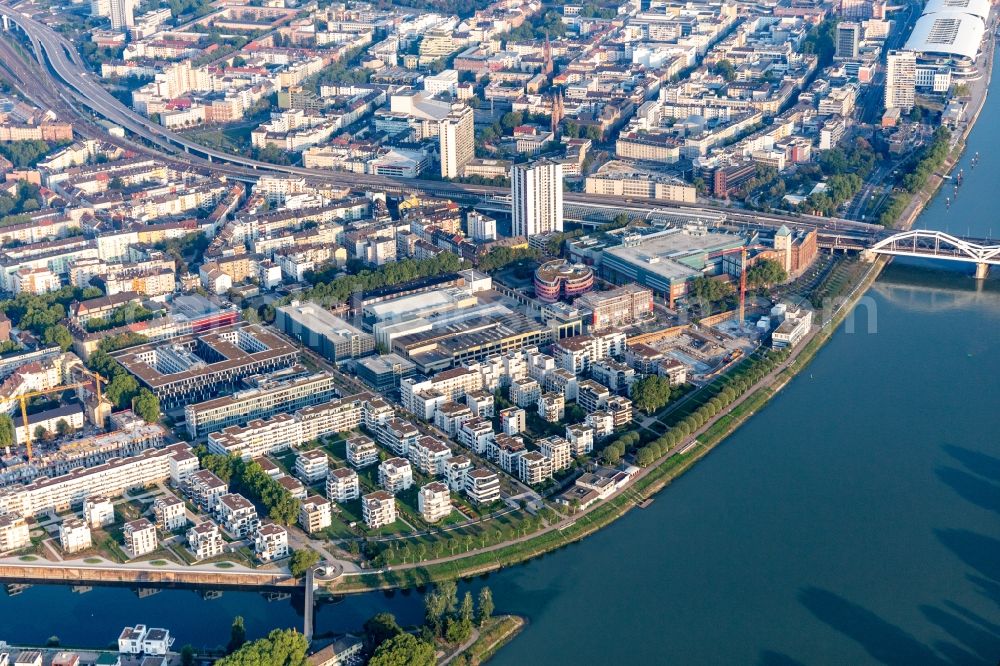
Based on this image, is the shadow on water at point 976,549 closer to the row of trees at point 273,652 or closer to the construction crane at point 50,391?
the row of trees at point 273,652

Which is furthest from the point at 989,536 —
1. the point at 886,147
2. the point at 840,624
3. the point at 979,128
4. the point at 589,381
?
the point at 979,128

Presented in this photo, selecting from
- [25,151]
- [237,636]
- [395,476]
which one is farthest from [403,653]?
[25,151]

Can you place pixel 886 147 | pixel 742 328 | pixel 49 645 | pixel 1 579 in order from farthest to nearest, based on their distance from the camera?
pixel 886 147
pixel 742 328
pixel 1 579
pixel 49 645

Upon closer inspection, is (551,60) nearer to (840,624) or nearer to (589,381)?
(589,381)

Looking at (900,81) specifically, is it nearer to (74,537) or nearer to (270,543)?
(270,543)

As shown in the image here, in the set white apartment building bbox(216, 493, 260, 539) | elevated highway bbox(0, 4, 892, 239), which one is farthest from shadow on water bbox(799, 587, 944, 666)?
elevated highway bbox(0, 4, 892, 239)
